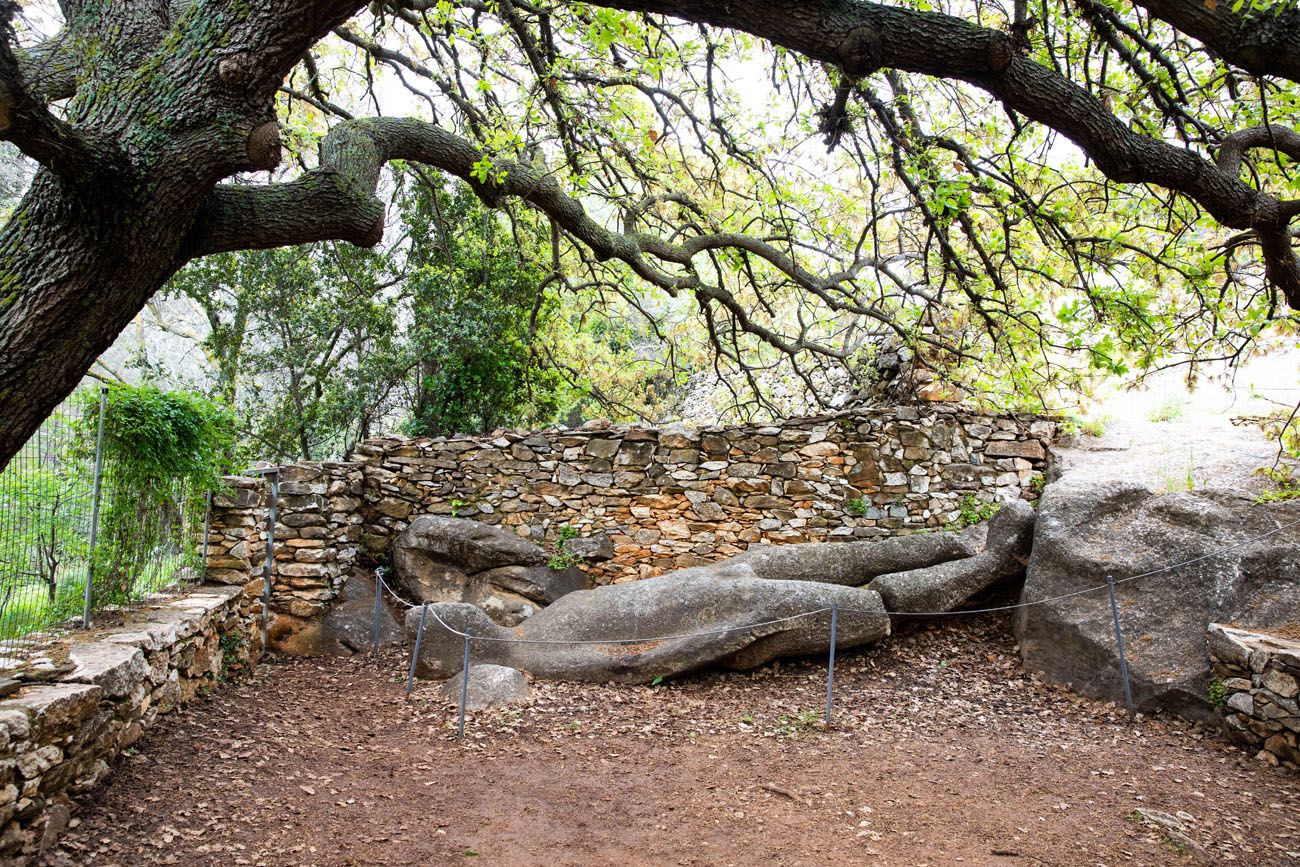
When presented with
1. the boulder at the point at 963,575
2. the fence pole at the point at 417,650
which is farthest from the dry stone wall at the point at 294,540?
the boulder at the point at 963,575

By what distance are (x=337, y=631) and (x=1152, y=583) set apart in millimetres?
6811

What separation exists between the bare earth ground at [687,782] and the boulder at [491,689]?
134mm

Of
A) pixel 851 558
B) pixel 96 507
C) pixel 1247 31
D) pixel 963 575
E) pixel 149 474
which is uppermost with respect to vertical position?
pixel 1247 31

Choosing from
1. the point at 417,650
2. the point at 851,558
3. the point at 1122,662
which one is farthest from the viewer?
the point at 851,558

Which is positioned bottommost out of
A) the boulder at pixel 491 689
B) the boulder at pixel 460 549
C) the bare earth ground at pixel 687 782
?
the bare earth ground at pixel 687 782

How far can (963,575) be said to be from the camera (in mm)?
6730

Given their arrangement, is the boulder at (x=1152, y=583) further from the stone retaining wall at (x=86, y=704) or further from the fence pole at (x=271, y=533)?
the fence pole at (x=271, y=533)

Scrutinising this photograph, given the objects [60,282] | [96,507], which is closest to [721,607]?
[96,507]

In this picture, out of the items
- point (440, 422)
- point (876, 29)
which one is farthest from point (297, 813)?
point (440, 422)

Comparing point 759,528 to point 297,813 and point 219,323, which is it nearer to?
point 297,813

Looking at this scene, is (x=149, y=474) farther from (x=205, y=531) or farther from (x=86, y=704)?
(x=86, y=704)

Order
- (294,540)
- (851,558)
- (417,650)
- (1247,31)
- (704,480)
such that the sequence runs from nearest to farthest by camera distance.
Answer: (1247,31)
(417,650)
(851,558)
(294,540)
(704,480)

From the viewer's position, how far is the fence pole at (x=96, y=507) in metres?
4.27

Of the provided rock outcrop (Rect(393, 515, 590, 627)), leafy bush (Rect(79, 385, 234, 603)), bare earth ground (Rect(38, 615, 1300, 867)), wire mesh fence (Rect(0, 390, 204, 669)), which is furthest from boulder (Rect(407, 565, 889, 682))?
wire mesh fence (Rect(0, 390, 204, 669))
